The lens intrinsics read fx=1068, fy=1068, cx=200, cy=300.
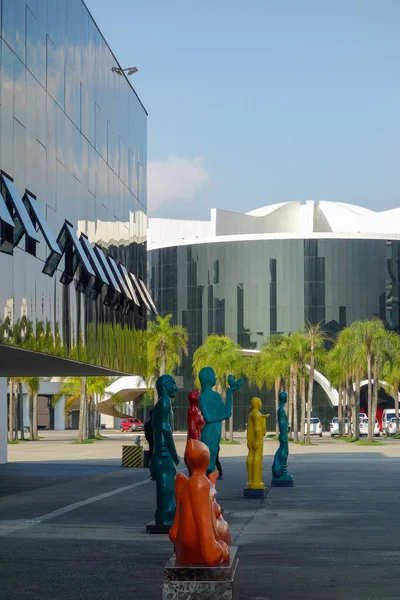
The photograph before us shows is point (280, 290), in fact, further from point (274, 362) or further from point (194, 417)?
point (194, 417)

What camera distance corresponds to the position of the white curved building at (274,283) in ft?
347

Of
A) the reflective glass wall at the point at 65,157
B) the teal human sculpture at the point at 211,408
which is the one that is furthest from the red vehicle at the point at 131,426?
the teal human sculpture at the point at 211,408

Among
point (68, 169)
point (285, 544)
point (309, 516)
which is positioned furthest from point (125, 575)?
point (68, 169)

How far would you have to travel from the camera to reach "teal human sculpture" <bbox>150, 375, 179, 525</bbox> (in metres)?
14.6

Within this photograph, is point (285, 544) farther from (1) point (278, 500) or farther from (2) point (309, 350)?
(2) point (309, 350)

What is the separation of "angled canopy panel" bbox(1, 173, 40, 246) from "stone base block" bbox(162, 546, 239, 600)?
13.6 metres

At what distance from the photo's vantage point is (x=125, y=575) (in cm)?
1059

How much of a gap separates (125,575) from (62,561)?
1.40 meters

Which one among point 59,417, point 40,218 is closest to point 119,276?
point 40,218

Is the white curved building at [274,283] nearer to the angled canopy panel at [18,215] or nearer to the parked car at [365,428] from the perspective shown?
the parked car at [365,428]

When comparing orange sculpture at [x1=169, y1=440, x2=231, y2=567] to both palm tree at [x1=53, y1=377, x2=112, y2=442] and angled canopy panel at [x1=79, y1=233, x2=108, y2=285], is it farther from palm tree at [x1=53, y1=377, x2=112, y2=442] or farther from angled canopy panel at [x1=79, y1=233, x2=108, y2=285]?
palm tree at [x1=53, y1=377, x2=112, y2=442]

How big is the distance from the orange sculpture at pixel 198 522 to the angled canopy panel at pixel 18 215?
13202mm

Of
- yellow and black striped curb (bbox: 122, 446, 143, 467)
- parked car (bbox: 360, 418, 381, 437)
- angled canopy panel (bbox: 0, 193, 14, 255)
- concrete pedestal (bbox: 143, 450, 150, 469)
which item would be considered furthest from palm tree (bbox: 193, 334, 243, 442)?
angled canopy panel (bbox: 0, 193, 14, 255)

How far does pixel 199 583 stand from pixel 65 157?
65.3 feet
